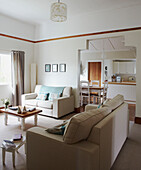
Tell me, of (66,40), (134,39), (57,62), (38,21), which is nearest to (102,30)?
(134,39)

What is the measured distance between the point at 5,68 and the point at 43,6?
2.48 metres

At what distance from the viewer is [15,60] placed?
17.6 ft

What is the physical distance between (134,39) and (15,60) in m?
3.87

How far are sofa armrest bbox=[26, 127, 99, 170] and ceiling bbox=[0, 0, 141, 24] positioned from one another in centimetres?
357

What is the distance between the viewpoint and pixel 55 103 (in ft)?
14.4

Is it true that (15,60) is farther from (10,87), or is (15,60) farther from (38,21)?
(38,21)

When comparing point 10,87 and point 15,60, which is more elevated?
point 15,60

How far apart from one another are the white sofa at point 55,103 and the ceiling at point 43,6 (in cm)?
241

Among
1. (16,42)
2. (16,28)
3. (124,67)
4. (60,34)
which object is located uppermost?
(16,28)

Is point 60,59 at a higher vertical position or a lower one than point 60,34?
lower

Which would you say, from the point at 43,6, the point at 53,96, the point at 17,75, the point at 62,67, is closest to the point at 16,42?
the point at 17,75

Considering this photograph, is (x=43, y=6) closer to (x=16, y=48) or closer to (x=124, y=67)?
(x=16, y=48)

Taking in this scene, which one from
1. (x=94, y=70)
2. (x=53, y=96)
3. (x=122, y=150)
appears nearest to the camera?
(x=122, y=150)

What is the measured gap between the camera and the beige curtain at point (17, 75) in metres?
5.35
